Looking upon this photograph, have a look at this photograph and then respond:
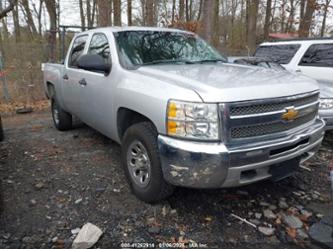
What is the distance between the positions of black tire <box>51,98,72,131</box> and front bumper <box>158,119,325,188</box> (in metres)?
3.67

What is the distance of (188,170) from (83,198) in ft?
4.73

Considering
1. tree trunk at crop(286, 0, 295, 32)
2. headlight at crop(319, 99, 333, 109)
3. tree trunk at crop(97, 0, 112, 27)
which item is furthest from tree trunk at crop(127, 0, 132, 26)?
headlight at crop(319, 99, 333, 109)

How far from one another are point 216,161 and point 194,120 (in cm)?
38

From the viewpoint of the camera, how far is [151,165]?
9.37 feet

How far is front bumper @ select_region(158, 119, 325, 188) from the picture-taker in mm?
2393

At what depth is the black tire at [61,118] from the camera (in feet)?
18.8

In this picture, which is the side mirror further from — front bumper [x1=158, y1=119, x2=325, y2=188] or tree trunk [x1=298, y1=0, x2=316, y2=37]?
tree trunk [x1=298, y1=0, x2=316, y2=37]

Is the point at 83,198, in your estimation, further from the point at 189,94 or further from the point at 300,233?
the point at 300,233

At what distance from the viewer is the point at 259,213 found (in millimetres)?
2998

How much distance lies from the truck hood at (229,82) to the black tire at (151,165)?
535 mm

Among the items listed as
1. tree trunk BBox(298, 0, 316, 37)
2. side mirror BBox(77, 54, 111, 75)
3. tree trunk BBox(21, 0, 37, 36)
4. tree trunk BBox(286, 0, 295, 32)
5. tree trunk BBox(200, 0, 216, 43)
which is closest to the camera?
side mirror BBox(77, 54, 111, 75)

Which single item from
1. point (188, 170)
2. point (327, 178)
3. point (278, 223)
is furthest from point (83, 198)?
point (327, 178)

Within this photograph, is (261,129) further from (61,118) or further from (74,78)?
(61,118)

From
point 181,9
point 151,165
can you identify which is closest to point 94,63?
point 151,165
